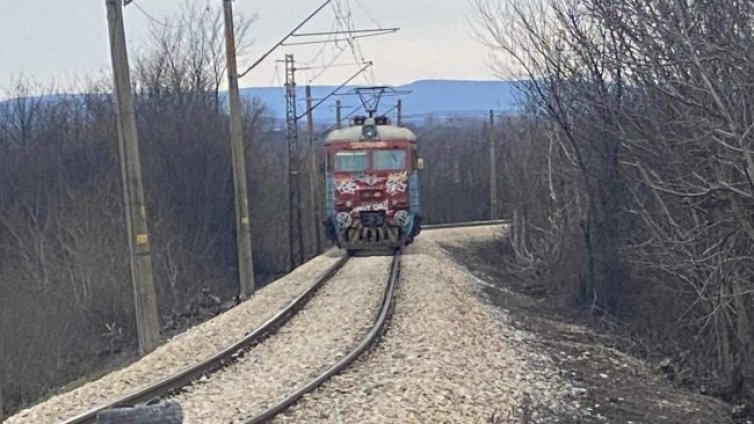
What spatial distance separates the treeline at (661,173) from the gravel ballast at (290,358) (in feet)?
15.1

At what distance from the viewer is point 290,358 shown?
1308cm

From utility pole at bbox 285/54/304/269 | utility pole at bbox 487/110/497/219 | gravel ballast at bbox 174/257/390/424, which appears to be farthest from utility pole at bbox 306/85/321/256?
gravel ballast at bbox 174/257/390/424

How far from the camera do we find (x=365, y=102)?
3012cm

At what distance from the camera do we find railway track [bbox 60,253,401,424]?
32.1 ft

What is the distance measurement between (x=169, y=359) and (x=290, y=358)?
5.32 feet

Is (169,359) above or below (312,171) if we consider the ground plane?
below

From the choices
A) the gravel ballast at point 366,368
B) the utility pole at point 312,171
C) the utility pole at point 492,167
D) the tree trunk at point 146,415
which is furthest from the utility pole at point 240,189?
the utility pole at point 492,167

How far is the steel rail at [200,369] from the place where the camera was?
32.7ft

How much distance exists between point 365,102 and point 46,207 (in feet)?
75.1

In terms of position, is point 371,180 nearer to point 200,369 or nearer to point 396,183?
point 396,183

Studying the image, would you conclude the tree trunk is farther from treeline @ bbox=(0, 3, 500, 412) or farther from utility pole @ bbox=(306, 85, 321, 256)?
utility pole @ bbox=(306, 85, 321, 256)

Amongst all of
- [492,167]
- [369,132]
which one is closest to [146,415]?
[369,132]

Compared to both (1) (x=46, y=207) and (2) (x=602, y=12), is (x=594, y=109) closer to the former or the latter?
(2) (x=602, y=12)

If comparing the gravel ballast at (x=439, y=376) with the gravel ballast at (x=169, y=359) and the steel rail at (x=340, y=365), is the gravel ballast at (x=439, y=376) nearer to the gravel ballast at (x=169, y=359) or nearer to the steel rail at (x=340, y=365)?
the steel rail at (x=340, y=365)
